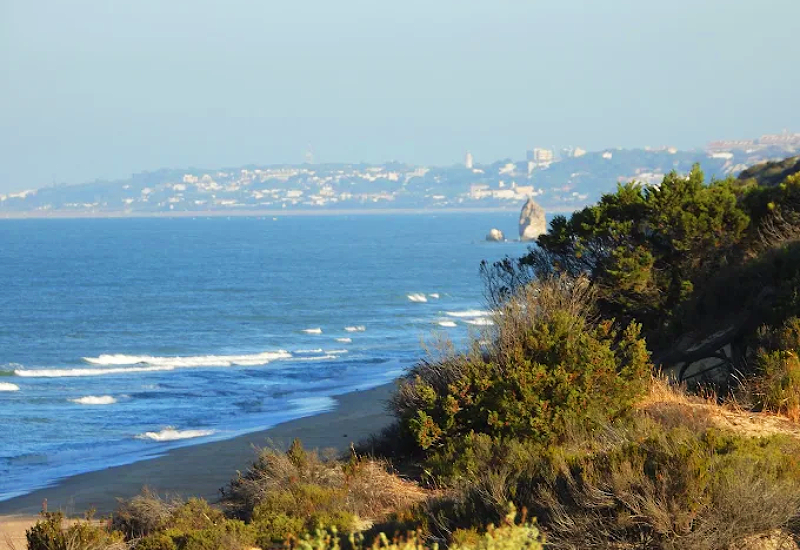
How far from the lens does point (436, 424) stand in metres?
11.9

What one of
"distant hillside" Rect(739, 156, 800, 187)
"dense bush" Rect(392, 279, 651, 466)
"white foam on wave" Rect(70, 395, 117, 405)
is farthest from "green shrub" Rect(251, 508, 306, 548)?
"distant hillside" Rect(739, 156, 800, 187)

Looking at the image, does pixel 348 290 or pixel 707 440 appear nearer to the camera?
pixel 707 440

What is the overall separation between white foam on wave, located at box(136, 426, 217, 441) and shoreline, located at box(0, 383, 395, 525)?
136 cm

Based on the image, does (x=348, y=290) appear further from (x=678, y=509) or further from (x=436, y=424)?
(x=678, y=509)

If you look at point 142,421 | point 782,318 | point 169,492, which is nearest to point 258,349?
point 142,421

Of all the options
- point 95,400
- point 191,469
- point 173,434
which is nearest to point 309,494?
point 191,469

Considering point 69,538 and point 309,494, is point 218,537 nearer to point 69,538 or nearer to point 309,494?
point 69,538

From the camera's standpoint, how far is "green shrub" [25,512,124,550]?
347 inches

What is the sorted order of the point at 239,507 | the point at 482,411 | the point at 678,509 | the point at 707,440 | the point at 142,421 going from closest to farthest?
the point at 678,509 → the point at 707,440 → the point at 239,507 → the point at 482,411 → the point at 142,421

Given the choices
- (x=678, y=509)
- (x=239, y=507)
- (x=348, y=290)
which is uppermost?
(x=678, y=509)

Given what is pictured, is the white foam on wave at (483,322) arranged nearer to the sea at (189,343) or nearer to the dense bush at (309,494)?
the sea at (189,343)

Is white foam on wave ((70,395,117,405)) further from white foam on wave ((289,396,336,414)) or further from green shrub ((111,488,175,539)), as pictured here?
green shrub ((111,488,175,539))

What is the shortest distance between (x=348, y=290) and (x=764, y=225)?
5168 cm

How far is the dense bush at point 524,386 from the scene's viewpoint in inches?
452
